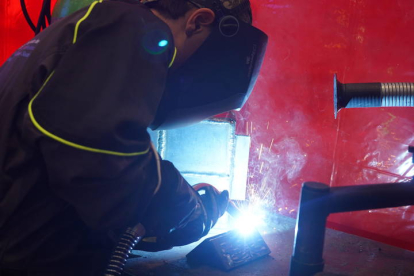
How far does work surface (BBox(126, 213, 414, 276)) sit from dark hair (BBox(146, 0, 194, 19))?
2.93 ft

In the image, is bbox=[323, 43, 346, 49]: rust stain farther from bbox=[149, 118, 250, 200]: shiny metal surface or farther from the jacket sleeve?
the jacket sleeve

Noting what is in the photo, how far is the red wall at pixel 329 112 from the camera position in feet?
5.98

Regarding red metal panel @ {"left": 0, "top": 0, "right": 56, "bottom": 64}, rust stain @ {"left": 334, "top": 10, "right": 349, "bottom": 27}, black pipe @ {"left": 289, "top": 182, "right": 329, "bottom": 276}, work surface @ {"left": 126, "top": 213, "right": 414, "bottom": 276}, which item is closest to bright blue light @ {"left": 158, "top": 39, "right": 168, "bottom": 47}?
black pipe @ {"left": 289, "top": 182, "right": 329, "bottom": 276}

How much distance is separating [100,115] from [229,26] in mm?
541

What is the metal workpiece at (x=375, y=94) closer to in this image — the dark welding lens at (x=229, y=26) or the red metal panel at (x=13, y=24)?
the dark welding lens at (x=229, y=26)

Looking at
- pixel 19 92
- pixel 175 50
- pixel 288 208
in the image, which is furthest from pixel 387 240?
pixel 19 92

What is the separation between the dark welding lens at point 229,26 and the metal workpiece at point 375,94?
365 mm

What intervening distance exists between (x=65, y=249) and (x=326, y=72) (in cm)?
151

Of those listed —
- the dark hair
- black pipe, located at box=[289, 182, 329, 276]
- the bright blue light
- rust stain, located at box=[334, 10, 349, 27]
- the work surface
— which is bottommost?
the work surface

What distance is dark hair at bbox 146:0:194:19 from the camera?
3.84 ft

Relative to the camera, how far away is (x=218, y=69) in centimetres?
121

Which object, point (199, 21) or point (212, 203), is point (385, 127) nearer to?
point (212, 203)

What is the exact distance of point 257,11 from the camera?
201 centimetres

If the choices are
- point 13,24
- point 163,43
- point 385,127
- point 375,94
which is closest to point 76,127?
point 163,43
